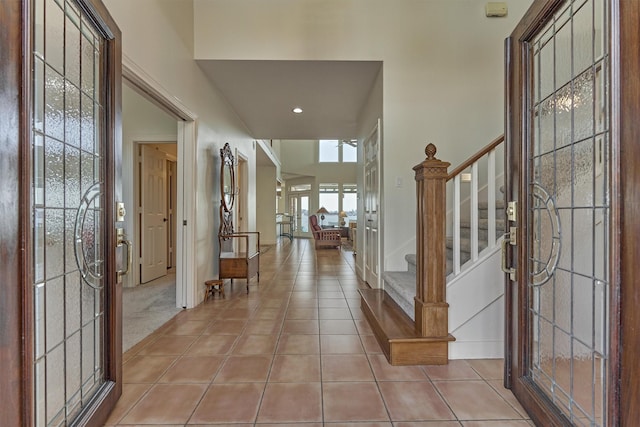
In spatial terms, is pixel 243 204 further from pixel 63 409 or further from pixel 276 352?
pixel 63 409

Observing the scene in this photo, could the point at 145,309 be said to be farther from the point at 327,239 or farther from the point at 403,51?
the point at 327,239

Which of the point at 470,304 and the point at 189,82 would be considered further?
the point at 189,82

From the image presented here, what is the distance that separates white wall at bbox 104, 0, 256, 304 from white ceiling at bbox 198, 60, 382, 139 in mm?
278

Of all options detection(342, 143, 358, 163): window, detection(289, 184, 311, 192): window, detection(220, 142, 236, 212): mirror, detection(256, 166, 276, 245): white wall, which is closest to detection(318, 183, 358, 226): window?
detection(289, 184, 311, 192): window

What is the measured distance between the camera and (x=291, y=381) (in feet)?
6.29

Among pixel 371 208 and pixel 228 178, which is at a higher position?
pixel 228 178

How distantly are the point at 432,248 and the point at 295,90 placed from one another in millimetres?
2965

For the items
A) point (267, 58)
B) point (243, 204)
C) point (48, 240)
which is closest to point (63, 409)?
point (48, 240)

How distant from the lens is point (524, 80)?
1.63 meters

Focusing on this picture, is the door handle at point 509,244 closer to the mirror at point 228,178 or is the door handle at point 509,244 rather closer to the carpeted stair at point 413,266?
the carpeted stair at point 413,266

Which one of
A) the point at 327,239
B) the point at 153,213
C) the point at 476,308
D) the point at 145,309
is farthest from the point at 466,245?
the point at 327,239

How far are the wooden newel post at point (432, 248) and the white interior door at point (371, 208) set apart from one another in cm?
143

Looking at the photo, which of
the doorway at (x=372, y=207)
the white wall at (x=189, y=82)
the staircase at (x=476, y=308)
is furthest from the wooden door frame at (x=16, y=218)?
the doorway at (x=372, y=207)

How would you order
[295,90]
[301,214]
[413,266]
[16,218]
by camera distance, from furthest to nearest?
[301,214] < [295,90] < [413,266] < [16,218]
